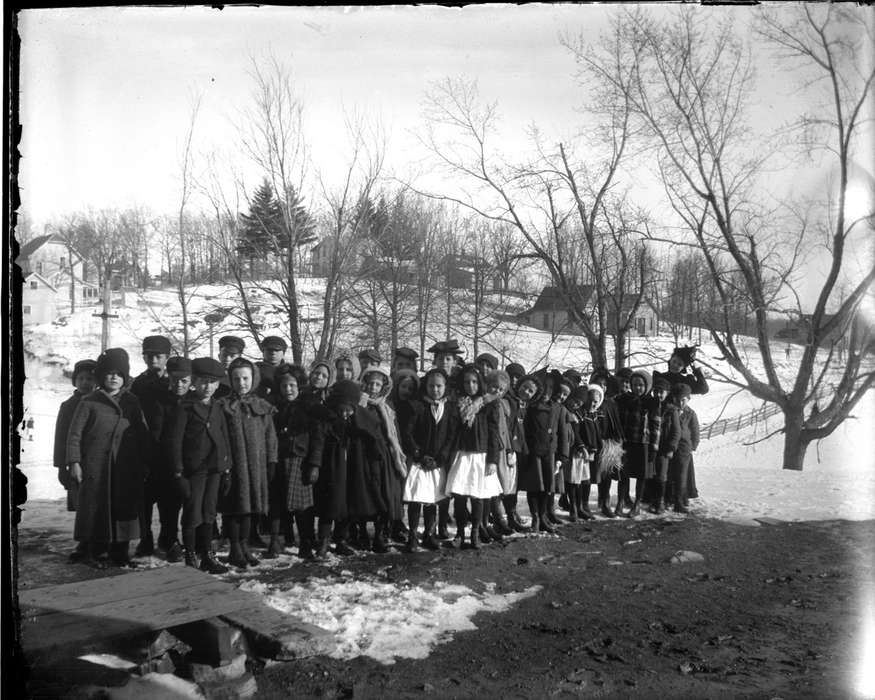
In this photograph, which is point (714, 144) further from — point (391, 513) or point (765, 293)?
point (391, 513)

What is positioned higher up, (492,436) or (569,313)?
(569,313)

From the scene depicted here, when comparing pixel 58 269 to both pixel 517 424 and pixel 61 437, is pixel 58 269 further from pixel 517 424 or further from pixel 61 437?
pixel 517 424

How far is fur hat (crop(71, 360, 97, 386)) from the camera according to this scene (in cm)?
523

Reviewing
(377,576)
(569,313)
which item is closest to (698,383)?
(569,313)

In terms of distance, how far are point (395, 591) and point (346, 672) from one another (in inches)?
49.8

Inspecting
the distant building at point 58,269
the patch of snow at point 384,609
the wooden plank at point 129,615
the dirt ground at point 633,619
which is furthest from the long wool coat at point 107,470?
the wooden plank at point 129,615

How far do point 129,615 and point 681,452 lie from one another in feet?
21.2

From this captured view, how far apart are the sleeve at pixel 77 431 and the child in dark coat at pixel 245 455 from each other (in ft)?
3.29

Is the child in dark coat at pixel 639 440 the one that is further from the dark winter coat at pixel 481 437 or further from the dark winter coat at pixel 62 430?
the dark winter coat at pixel 62 430

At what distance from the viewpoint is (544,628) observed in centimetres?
428

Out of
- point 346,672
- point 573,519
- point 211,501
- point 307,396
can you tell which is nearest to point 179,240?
point 307,396

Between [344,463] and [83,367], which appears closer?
[83,367]

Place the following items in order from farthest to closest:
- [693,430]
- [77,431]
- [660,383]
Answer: [693,430]
[660,383]
[77,431]

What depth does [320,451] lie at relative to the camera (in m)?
5.56
